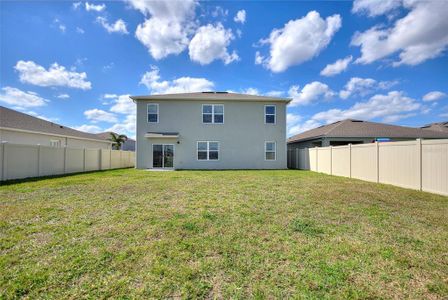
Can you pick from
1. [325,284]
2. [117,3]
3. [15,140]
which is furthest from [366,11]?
[15,140]

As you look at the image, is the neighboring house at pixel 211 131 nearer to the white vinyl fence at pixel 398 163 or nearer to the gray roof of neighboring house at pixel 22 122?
the white vinyl fence at pixel 398 163

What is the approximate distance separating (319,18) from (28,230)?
1437cm

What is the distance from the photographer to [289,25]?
11820 millimetres

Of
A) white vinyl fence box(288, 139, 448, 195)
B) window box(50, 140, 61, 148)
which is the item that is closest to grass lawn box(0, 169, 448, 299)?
white vinyl fence box(288, 139, 448, 195)

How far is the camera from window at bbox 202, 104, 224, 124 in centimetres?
1728

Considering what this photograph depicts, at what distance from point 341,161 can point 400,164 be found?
405 centimetres

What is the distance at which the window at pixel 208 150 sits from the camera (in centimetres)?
1723

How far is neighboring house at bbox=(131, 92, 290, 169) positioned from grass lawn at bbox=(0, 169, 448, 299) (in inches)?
442

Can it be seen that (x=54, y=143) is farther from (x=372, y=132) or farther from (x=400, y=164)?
(x=372, y=132)

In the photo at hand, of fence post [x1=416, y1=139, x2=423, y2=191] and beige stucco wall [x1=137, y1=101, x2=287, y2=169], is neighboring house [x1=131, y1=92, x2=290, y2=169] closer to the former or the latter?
beige stucco wall [x1=137, y1=101, x2=287, y2=169]

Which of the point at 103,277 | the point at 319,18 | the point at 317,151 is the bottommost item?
the point at 103,277

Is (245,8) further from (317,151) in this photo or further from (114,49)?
(317,151)

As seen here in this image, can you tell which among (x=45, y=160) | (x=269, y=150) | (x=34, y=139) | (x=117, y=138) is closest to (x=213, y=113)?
(x=269, y=150)

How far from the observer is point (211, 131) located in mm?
17234
